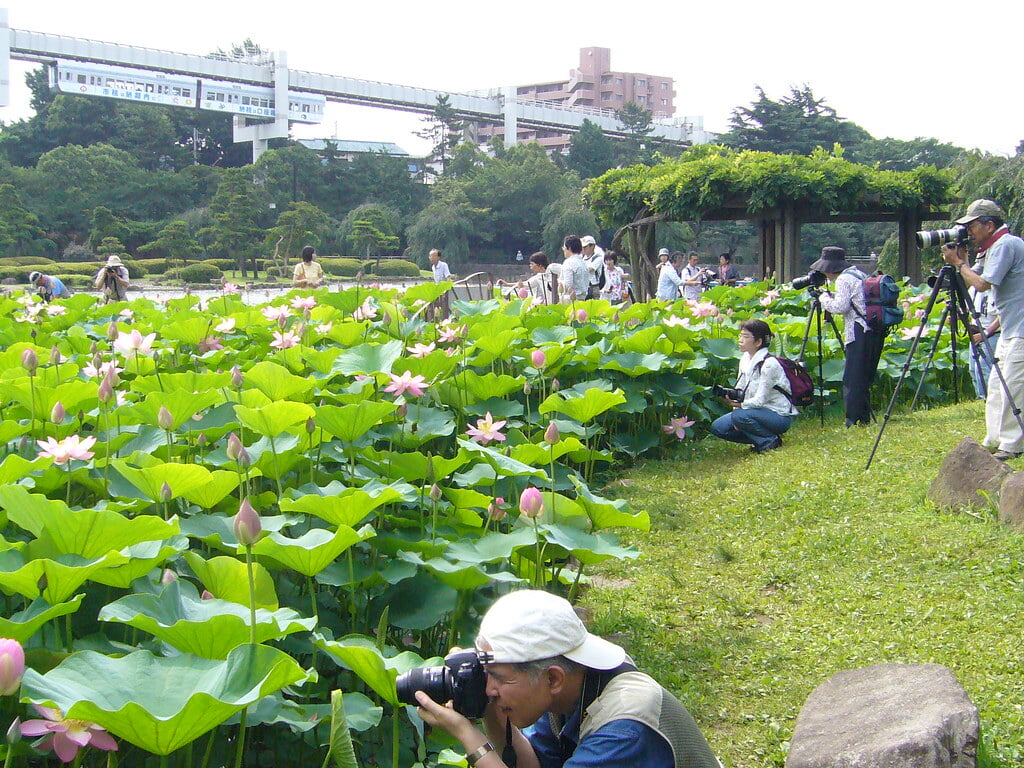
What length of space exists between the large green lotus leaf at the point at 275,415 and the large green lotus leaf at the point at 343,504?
483mm

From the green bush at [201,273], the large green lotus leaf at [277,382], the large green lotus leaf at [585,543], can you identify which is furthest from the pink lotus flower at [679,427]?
the green bush at [201,273]

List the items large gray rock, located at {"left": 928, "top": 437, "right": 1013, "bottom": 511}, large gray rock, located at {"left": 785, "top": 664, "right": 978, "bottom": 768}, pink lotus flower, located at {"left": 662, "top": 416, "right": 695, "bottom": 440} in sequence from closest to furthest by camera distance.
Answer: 1. large gray rock, located at {"left": 785, "top": 664, "right": 978, "bottom": 768}
2. large gray rock, located at {"left": 928, "top": 437, "right": 1013, "bottom": 511}
3. pink lotus flower, located at {"left": 662, "top": 416, "right": 695, "bottom": 440}

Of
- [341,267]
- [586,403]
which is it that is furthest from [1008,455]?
[341,267]

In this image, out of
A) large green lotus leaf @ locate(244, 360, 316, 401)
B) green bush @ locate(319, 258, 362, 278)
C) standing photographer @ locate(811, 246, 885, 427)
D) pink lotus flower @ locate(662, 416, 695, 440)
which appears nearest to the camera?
large green lotus leaf @ locate(244, 360, 316, 401)

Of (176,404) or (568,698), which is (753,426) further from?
(568,698)

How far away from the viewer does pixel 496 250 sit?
42406 mm

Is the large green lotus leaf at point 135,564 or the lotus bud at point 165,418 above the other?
the lotus bud at point 165,418

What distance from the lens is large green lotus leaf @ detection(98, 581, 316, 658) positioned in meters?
1.73

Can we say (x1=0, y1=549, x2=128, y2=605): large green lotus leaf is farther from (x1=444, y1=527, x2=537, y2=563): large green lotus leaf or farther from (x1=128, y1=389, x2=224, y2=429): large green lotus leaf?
(x1=128, y1=389, x2=224, y2=429): large green lotus leaf

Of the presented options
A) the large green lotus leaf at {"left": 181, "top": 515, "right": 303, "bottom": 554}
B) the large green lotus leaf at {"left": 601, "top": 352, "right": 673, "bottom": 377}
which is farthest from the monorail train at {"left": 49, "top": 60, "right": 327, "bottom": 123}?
the large green lotus leaf at {"left": 181, "top": 515, "right": 303, "bottom": 554}

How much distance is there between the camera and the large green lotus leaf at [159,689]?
4.79ft

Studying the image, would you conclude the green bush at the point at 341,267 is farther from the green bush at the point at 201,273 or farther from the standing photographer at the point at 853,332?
the standing photographer at the point at 853,332

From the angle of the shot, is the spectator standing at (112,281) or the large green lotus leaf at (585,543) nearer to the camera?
the large green lotus leaf at (585,543)

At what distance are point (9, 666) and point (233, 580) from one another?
24.8 inches
